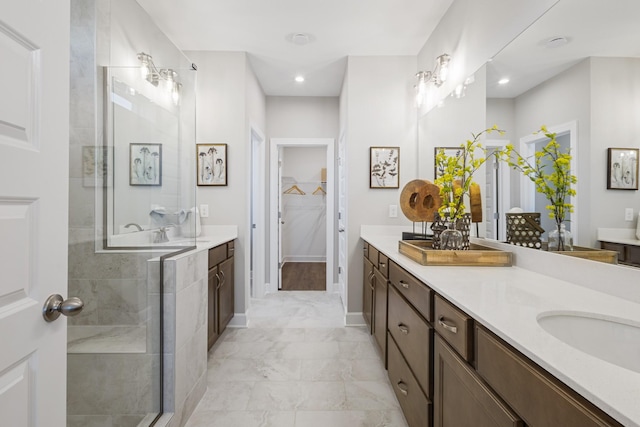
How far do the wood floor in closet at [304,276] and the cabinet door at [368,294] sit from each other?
1.41 meters

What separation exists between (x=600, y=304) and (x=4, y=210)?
161cm

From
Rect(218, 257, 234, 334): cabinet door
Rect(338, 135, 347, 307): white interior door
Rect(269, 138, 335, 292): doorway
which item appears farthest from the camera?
Rect(269, 138, 335, 292): doorway

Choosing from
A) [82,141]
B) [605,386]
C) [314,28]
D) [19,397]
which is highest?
[314,28]

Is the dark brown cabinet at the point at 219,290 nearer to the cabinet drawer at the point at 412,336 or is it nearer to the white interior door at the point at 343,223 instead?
the white interior door at the point at 343,223

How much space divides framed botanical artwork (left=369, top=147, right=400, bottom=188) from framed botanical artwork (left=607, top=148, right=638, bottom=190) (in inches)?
79.6

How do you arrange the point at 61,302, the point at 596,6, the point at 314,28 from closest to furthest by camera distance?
the point at 61,302 < the point at 596,6 < the point at 314,28

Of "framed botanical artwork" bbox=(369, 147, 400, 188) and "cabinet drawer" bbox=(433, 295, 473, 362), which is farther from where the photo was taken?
"framed botanical artwork" bbox=(369, 147, 400, 188)

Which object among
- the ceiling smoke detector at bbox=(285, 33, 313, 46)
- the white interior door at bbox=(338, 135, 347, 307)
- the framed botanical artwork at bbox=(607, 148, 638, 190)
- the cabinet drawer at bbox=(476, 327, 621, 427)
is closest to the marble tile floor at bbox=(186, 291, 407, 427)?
the white interior door at bbox=(338, 135, 347, 307)

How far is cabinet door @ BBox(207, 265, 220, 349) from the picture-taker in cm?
233

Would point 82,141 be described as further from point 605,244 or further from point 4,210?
point 605,244

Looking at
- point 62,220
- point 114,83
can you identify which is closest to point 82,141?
point 114,83

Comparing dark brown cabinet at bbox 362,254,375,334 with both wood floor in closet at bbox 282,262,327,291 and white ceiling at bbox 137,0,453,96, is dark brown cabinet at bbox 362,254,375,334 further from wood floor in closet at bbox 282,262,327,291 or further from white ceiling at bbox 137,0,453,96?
white ceiling at bbox 137,0,453,96

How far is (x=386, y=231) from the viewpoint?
10.1 ft

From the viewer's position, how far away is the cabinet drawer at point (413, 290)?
1.27m
